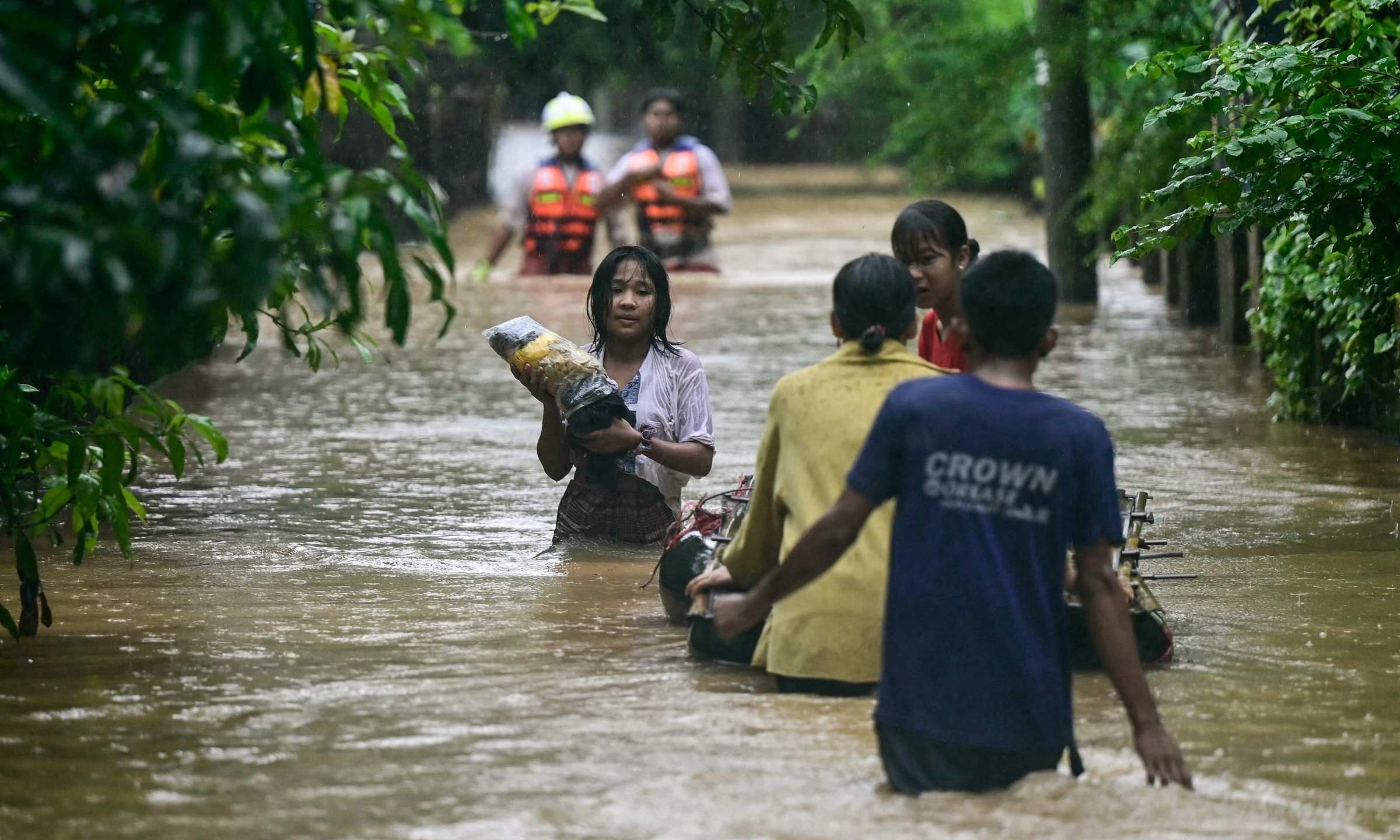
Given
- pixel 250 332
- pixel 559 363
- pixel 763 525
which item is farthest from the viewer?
pixel 559 363

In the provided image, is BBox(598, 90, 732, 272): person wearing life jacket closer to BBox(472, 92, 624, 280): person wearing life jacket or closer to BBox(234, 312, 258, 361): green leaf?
BBox(472, 92, 624, 280): person wearing life jacket

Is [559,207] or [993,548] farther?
[559,207]

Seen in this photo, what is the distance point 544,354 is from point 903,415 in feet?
9.29

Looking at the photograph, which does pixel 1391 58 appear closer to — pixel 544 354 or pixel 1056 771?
pixel 544 354

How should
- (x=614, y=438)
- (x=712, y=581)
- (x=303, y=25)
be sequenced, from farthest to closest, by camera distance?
(x=614, y=438), (x=712, y=581), (x=303, y=25)

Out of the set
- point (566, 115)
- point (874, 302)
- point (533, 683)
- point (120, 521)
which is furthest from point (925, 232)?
point (566, 115)

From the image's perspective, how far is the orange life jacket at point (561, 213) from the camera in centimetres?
1948

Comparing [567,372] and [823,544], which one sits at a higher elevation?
[567,372]

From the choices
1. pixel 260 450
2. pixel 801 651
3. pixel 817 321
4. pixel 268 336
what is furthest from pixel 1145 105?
pixel 801 651

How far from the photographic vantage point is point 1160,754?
4.27 meters

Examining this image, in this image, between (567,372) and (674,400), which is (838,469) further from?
(674,400)

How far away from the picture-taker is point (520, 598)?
6.95 meters

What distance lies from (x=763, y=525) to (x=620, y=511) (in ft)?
8.17

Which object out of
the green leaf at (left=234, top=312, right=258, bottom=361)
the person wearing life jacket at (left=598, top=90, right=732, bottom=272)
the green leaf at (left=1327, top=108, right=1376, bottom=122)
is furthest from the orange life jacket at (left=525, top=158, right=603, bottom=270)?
the green leaf at (left=234, top=312, right=258, bottom=361)
